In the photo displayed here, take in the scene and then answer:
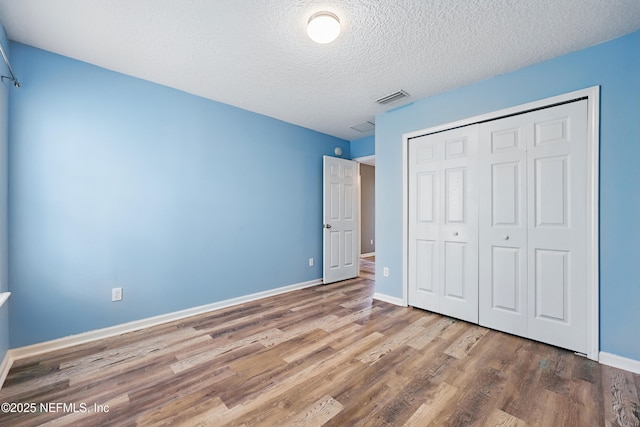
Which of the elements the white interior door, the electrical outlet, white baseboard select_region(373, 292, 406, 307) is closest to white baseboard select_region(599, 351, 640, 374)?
white baseboard select_region(373, 292, 406, 307)

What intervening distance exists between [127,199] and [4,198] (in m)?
0.75

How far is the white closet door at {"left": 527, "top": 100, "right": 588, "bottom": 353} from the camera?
202 centimetres

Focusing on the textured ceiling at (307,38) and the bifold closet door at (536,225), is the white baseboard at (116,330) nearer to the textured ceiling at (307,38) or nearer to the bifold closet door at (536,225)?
the textured ceiling at (307,38)

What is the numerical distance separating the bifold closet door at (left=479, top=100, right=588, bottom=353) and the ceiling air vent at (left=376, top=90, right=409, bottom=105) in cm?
88

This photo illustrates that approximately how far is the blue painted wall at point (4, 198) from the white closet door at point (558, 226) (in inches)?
164

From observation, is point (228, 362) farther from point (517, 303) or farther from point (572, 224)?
point (572, 224)

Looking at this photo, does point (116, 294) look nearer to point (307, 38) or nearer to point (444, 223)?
point (307, 38)

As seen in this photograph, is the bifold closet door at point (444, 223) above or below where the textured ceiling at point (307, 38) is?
below

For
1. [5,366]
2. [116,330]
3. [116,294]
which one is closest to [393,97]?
[116,294]

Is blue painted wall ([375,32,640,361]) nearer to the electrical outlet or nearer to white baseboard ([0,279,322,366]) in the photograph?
white baseboard ([0,279,322,366])

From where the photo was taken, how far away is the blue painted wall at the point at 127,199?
6.70 ft

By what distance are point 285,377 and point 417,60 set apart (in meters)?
2.74

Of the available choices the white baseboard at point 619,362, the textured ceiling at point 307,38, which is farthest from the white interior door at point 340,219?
the white baseboard at point 619,362

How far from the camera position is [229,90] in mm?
2781
